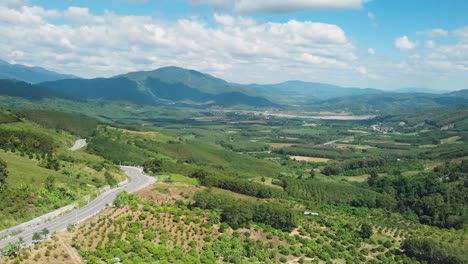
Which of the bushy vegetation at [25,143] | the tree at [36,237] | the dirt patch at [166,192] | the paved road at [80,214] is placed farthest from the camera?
the bushy vegetation at [25,143]

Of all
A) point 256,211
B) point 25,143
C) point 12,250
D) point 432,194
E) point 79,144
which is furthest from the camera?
point 79,144

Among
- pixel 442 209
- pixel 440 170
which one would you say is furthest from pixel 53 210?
pixel 440 170

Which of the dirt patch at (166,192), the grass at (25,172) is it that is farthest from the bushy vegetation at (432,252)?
the grass at (25,172)

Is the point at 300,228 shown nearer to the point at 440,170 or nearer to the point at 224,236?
the point at 224,236

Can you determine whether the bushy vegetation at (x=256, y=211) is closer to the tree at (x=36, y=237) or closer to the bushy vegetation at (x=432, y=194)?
the tree at (x=36, y=237)

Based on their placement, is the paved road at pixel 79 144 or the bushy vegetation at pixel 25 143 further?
the paved road at pixel 79 144

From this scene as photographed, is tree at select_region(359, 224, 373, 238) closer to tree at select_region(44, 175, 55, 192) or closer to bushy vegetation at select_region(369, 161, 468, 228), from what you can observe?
bushy vegetation at select_region(369, 161, 468, 228)

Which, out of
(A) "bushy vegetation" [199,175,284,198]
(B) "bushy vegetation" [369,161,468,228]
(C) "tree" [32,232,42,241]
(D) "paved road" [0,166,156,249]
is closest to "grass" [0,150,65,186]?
(D) "paved road" [0,166,156,249]

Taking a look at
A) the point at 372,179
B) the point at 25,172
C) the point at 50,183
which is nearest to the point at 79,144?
the point at 25,172

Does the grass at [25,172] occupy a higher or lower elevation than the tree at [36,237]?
higher

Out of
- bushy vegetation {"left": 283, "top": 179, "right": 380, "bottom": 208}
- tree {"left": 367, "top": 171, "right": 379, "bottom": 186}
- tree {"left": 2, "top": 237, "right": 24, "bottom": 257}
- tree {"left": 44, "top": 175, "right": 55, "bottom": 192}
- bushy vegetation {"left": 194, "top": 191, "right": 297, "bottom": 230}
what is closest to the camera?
tree {"left": 2, "top": 237, "right": 24, "bottom": 257}

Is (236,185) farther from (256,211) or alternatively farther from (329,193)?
(329,193)
